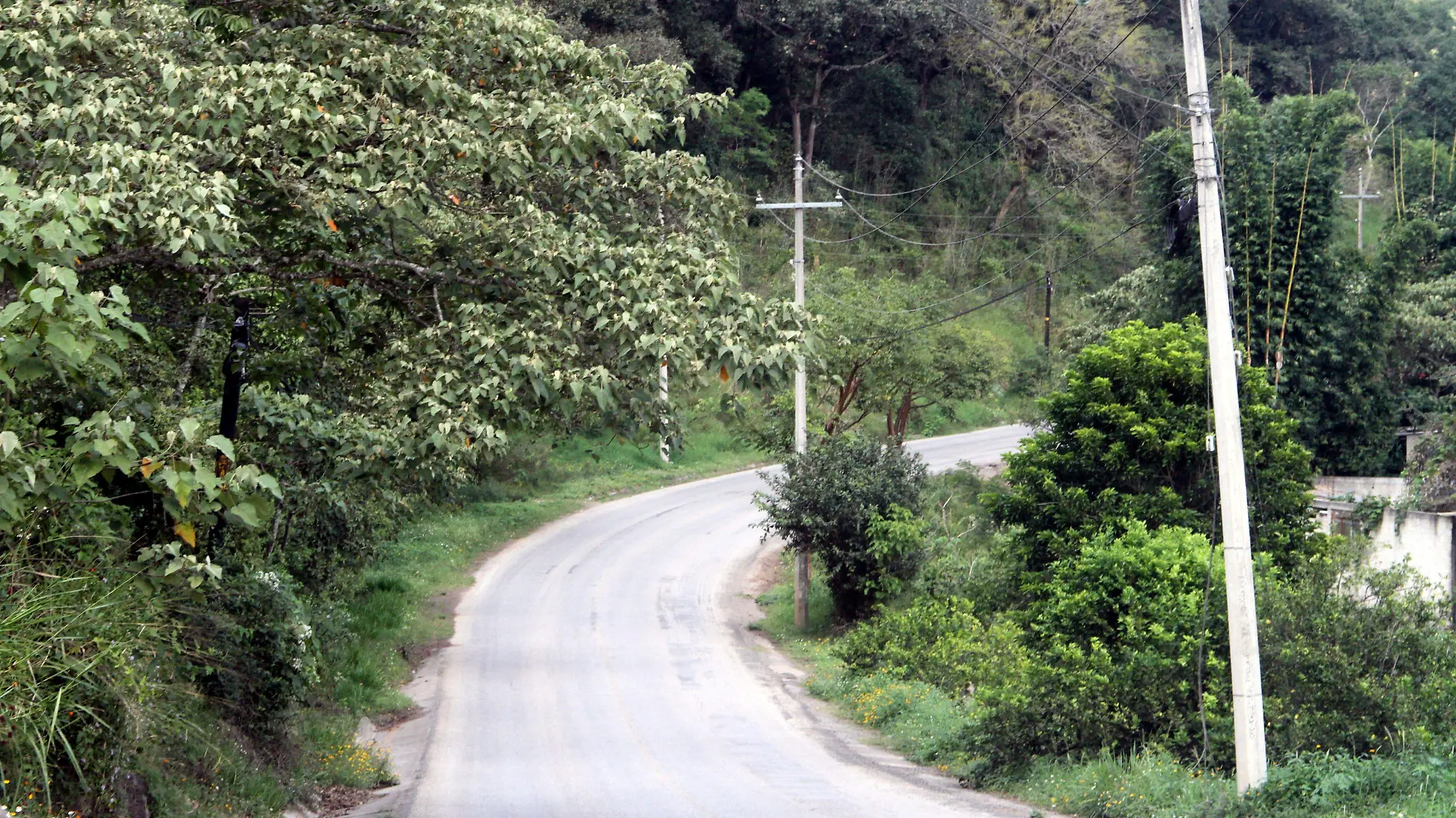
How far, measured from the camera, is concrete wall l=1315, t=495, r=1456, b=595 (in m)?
17.8

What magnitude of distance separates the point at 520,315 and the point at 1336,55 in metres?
58.2

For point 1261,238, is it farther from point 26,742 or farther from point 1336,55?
point 1336,55

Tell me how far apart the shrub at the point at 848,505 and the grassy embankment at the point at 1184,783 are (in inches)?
249

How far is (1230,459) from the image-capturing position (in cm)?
1019

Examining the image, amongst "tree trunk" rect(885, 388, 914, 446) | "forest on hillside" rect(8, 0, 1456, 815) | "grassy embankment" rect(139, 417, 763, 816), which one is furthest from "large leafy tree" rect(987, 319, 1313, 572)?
"tree trunk" rect(885, 388, 914, 446)

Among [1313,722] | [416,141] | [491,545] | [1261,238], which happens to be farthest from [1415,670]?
[491,545]

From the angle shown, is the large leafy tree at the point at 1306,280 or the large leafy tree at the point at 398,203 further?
the large leafy tree at the point at 1306,280

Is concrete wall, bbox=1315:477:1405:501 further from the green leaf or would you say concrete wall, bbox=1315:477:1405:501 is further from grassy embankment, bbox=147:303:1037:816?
the green leaf

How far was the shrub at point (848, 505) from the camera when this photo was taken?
22391mm

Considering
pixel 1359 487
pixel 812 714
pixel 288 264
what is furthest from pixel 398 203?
pixel 1359 487

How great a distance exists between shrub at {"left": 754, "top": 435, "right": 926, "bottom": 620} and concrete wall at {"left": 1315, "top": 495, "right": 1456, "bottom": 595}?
703 cm

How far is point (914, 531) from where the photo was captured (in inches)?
859

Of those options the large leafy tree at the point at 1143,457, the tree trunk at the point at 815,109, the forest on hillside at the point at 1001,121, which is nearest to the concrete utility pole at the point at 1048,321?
the forest on hillside at the point at 1001,121

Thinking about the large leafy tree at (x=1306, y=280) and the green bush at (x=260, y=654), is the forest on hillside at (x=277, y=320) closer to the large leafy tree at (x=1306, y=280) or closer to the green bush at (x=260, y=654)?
the green bush at (x=260, y=654)
